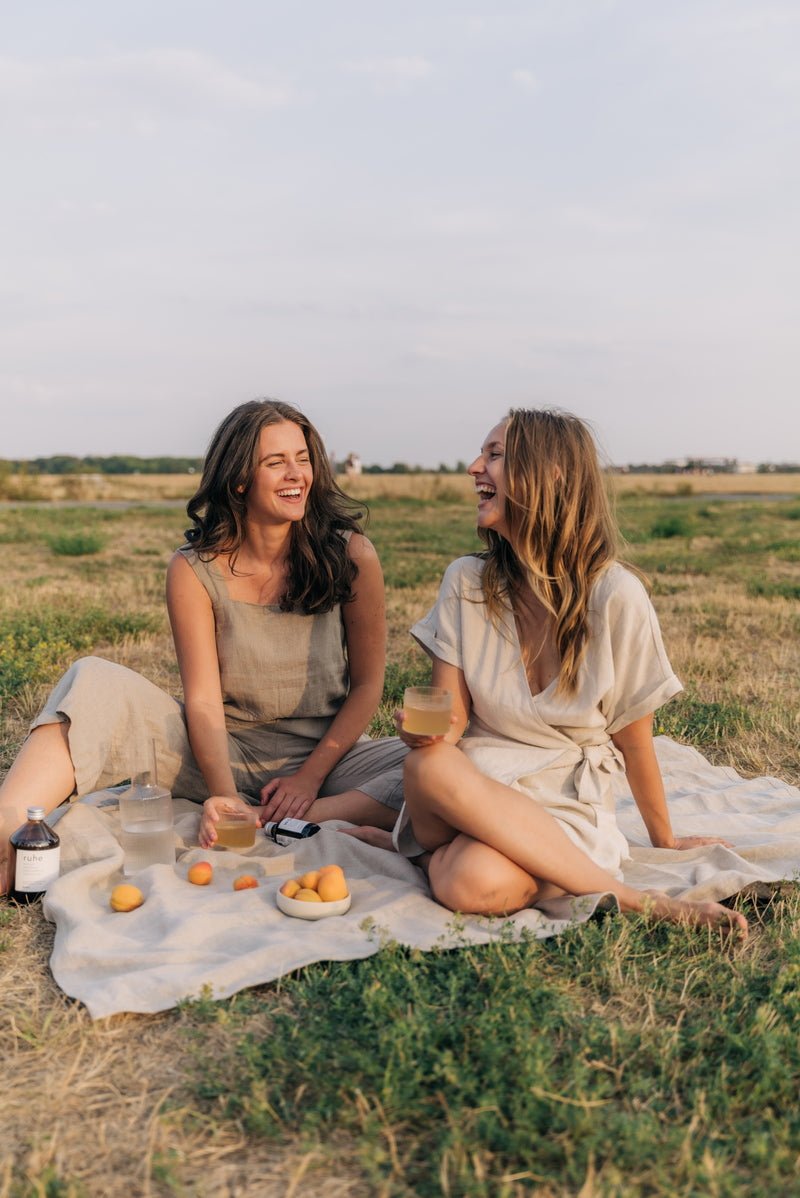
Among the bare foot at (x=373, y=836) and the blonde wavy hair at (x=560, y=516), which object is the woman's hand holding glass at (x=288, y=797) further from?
the blonde wavy hair at (x=560, y=516)

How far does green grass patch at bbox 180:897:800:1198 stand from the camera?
96.0 inches

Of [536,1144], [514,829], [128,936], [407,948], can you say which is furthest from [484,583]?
[536,1144]

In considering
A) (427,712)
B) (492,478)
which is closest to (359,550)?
(492,478)

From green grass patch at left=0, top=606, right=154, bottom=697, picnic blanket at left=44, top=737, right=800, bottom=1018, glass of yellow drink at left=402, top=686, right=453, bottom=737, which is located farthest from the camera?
green grass patch at left=0, top=606, right=154, bottom=697

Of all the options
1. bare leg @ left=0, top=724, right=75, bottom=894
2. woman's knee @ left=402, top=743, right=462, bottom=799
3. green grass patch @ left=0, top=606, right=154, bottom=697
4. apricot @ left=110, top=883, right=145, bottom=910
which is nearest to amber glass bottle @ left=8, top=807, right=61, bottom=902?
bare leg @ left=0, top=724, right=75, bottom=894

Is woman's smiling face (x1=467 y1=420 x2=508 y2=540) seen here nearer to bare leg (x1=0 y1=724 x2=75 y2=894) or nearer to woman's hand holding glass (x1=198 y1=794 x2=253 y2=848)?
woman's hand holding glass (x1=198 y1=794 x2=253 y2=848)

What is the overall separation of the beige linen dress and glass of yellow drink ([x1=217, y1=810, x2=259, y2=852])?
1.57ft

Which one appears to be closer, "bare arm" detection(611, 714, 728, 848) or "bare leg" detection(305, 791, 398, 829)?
"bare arm" detection(611, 714, 728, 848)

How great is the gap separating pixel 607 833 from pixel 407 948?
3.13ft

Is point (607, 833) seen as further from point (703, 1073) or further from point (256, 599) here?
point (256, 599)

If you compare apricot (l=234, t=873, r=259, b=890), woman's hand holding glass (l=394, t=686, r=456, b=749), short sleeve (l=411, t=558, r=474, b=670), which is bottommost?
apricot (l=234, t=873, r=259, b=890)

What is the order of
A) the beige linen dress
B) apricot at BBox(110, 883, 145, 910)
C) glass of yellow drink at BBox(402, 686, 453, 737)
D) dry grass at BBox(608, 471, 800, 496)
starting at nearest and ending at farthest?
glass of yellow drink at BBox(402, 686, 453, 737) → apricot at BBox(110, 883, 145, 910) → the beige linen dress → dry grass at BBox(608, 471, 800, 496)

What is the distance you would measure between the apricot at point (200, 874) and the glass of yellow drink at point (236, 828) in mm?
212

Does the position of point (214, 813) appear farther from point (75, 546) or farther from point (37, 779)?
point (75, 546)
